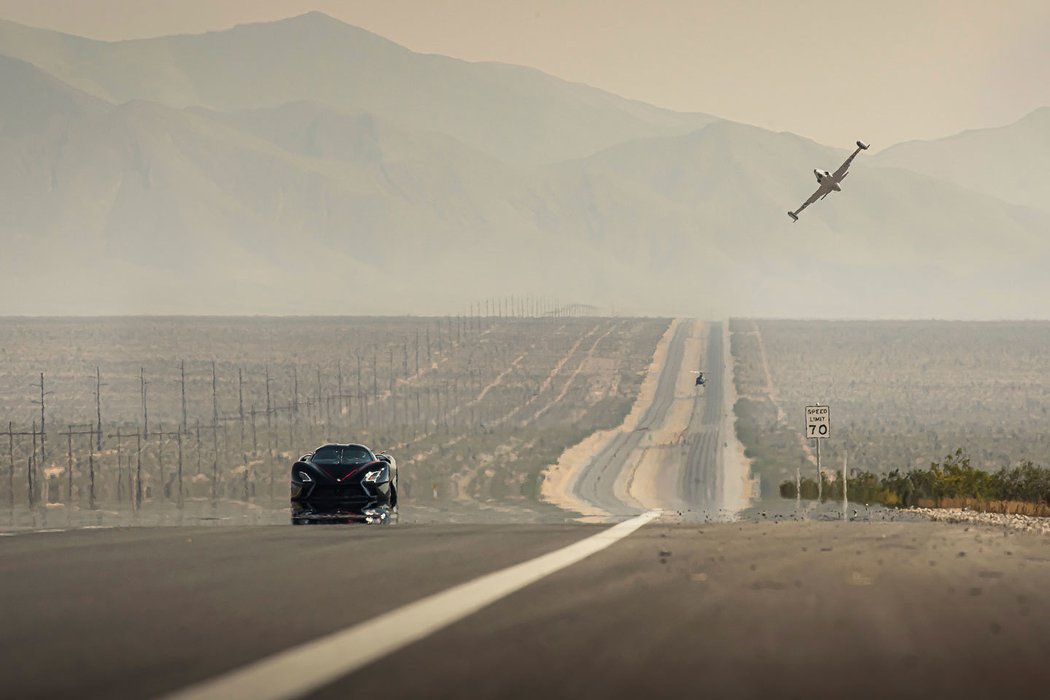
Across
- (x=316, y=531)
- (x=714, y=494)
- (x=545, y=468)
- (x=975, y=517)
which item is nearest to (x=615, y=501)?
(x=714, y=494)

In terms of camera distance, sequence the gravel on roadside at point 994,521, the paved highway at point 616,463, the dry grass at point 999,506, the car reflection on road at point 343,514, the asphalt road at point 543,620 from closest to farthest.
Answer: the asphalt road at point 543,620 < the car reflection on road at point 343,514 < the gravel on roadside at point 994,521 < the dry grass at point 999,506 < the paved highway at point 616,463

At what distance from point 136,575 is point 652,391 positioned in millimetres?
165872

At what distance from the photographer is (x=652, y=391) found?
178 meters

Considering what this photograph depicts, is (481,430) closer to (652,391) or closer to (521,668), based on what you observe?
(652,391)

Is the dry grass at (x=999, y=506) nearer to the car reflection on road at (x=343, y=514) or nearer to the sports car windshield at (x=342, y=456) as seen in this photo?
the sports car windshield at (x=342, y=456)

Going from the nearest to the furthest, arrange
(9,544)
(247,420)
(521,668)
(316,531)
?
1. (521,668)
2. (9,544)
3. (316,531)
4. (247,420)

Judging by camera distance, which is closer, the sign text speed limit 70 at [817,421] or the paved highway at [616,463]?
the sign text speed limit 70 at [817,421]

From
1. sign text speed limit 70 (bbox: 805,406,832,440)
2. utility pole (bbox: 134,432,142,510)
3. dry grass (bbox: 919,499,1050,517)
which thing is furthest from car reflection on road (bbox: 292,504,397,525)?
sign text speed limit 70 (bbox: 805,406,832,440)

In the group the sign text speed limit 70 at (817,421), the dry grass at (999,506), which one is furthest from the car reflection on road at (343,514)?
the sign text speed limit 70 at (817,421)

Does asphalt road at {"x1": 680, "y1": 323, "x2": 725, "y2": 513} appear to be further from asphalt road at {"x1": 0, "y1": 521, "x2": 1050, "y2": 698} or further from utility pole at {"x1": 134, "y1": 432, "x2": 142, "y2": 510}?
asphalt road at {"x1": 0, "y1": 521, "x2": 1050, "y2": 698}

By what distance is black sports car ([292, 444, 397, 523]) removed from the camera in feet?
104

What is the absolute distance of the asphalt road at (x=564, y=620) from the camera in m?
7.55

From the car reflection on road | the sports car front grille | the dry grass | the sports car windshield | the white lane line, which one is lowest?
the dry grass

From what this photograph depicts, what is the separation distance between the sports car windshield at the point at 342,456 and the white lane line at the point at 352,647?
19.5 meters
